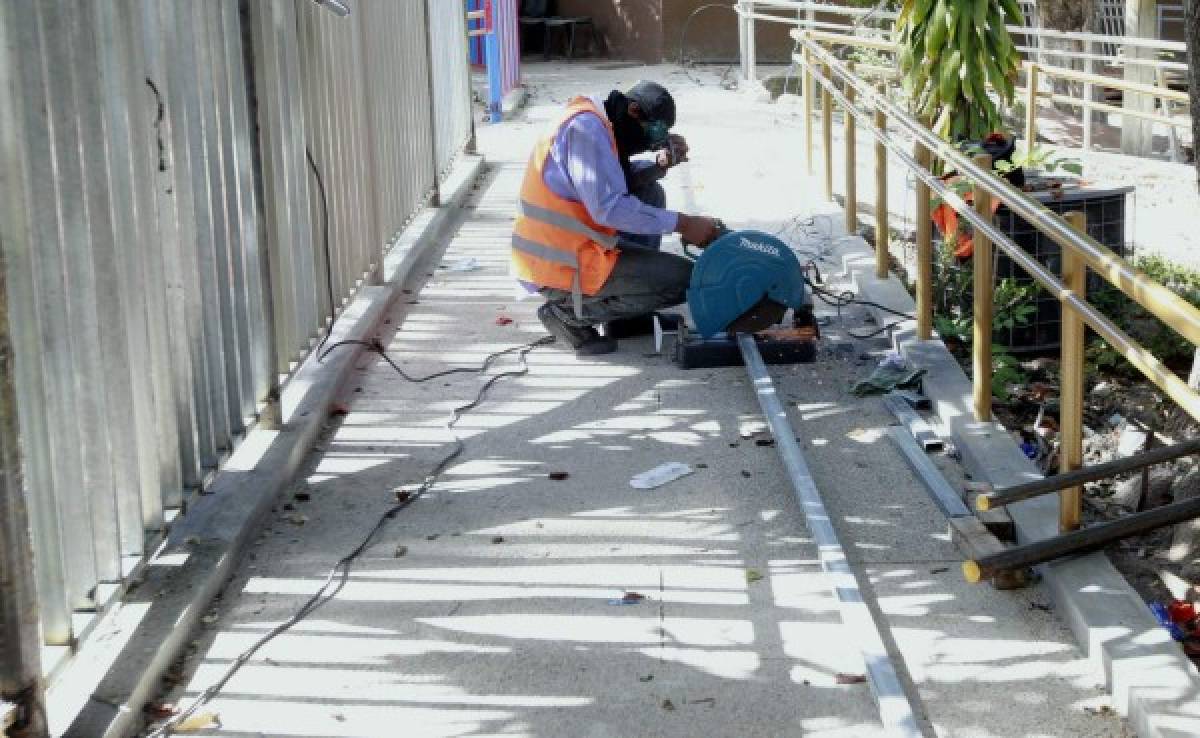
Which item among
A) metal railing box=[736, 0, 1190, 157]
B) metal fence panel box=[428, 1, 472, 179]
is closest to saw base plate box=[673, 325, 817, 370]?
metal railing box=[736, 0, 1190, 157]

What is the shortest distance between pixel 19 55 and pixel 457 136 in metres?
10.2

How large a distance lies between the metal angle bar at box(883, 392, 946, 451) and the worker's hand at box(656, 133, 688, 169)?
1.79 meters

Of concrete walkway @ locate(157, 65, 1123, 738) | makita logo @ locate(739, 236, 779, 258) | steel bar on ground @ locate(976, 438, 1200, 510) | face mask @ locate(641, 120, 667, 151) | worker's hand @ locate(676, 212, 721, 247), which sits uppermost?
face mask @ locate(641, 120, 667, 151)

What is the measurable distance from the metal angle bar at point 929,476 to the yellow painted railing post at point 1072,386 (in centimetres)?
50

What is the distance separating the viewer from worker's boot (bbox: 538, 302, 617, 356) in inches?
326

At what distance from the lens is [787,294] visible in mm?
8062

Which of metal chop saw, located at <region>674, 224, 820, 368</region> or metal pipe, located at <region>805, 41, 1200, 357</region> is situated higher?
metal pipe, located at <region>805, 41, 1200, 357</region>

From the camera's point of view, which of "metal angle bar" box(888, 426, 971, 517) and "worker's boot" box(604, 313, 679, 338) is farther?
"worker's boot" box(604, 313, 679, 338)

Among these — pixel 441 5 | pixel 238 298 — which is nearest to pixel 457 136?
pixel 441 5

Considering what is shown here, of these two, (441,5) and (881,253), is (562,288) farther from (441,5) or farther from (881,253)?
(441,5)

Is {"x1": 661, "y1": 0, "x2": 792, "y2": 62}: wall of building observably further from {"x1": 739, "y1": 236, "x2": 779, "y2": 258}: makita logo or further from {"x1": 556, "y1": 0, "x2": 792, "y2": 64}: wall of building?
{"x1": 739, "y1": 236, "x2": 779, "y2": 258}: makita logo

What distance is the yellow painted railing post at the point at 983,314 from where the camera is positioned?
639 centimetres

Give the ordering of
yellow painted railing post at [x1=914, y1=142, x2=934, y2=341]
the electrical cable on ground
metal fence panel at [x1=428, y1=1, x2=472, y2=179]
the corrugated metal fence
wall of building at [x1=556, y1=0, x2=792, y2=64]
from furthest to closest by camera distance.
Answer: wall of building at [x1=556, y1=0, x2=792, y2=64] < metal fence panel at [x1=428, y1=1, x2=472, y2=179] < yellow painted railing post at [x1=914, y1=142, x2=934, y2=341] < the electrical cable on ground < the corrugated metal fence

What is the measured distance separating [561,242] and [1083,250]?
12.3ft
